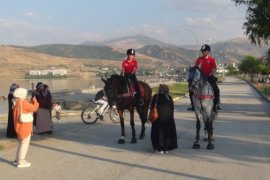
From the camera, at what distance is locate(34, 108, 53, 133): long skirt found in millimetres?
15555

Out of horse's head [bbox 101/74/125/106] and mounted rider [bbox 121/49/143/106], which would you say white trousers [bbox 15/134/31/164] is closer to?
horse's head [bbox 101/74/125/106]

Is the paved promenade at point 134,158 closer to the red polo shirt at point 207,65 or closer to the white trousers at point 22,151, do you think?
the white trousers at point 22,151

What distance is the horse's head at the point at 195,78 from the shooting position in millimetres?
12383

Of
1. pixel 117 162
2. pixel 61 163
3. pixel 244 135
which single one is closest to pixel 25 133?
pixel 61 163

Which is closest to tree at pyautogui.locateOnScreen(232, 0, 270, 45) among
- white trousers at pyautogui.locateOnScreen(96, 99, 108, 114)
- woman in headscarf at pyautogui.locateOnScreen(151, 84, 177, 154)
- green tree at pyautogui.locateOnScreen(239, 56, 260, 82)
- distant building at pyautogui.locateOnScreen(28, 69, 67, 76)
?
white trousers at pyautogui.locateOnScreen(96, 99, 108, 114)

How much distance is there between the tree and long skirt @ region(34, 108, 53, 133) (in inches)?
513

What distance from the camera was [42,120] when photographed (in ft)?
51.3

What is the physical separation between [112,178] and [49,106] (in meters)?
7.09

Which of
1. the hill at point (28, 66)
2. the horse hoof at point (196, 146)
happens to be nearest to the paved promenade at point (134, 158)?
the horse hoof at point (196, 146)

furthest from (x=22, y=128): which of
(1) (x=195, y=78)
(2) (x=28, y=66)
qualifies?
(2) (x=28, y=66)

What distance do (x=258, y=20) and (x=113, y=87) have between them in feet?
46.8

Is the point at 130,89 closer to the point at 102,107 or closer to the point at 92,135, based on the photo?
the point at 92,135

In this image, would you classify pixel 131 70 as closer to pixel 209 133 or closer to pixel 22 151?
pixel 209 133

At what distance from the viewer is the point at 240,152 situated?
476 inches
